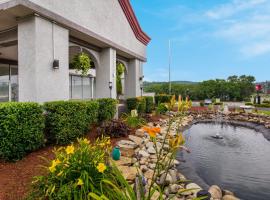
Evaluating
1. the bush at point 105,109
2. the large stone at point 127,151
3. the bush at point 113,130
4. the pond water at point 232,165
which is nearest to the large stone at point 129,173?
the large stone at point 127,151

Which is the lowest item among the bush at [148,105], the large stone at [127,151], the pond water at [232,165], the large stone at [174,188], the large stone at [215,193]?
the pond water at [232,165]

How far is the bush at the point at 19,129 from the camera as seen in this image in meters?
4.32

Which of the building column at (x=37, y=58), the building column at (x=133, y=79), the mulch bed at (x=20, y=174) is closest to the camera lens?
the mulch bed at (x=20, y=174)

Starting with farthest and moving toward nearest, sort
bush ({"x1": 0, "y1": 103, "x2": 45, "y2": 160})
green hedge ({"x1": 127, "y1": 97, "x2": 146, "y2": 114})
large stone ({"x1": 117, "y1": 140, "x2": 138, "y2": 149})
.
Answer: green hedge ({"x1": 127, "y1": 97, "x2": 146, "y2": 114}), large stone ({"x1": 117, "y1": 140, "x2": 138, "y2": 149}), bush ({"x1": 0, "y1": 103, "x2": 45, "y2": 160})

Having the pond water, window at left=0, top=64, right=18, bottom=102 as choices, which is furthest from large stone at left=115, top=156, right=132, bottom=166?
window at left=0, top=64, right=18, bottom=102

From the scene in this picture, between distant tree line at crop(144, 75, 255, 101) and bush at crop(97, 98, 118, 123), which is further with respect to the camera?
distant tree line at crop(144, 75, 255, 101)

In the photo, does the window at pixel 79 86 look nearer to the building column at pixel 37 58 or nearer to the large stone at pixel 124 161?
the building column at pixel 37 58

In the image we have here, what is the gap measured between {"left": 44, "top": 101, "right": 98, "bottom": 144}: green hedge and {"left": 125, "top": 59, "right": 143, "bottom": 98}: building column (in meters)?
8.26

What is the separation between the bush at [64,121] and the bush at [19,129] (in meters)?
0.41

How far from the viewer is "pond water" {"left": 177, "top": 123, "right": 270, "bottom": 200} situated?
14.5 ft

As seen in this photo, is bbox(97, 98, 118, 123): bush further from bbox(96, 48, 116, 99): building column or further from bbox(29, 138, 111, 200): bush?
bbox(29, 138, 111, 200): bush

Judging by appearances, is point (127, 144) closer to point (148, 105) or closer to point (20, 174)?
point (20, 174)

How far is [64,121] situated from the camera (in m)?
5.45

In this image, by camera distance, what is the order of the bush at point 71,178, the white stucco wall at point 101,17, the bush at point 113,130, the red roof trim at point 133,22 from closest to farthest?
the bush at point 71,178, the bush at point 113,130, the white stucco wall at point 101,17, the red roof trim at point 133,22
